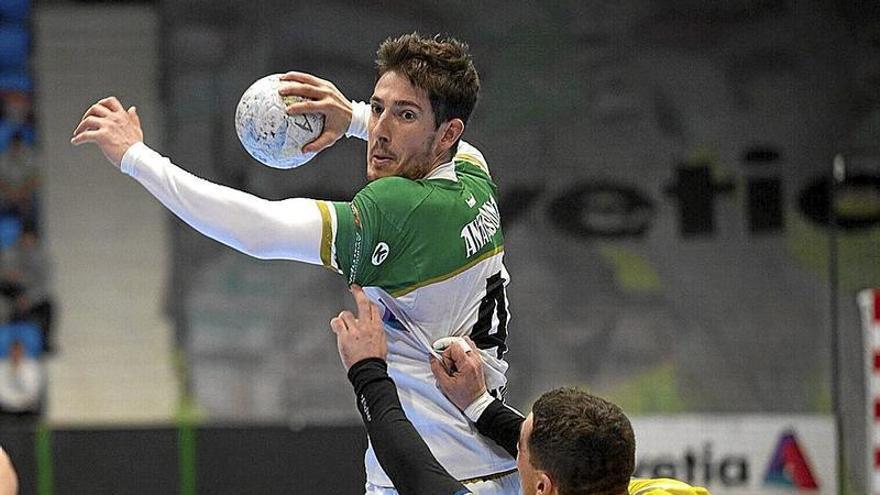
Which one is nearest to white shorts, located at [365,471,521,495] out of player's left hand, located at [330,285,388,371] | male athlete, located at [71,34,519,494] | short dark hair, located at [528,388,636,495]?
male athlete, located at [71,34,519,494]

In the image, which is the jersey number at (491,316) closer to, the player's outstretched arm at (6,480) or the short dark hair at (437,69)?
the short dark hair at (437,69)

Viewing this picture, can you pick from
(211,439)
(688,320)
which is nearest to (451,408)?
(211,439)

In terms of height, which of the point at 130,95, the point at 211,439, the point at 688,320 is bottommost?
the point at 211,439

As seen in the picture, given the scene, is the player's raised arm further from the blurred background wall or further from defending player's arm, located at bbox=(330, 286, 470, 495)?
the blurred background wall

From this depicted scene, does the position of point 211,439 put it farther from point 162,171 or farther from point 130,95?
point 162,171

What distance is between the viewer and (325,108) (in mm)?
3330

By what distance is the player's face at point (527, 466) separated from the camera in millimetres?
2857

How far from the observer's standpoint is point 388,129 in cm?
318

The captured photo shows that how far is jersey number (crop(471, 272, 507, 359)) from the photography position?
130 inches

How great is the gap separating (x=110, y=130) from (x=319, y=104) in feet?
1.69

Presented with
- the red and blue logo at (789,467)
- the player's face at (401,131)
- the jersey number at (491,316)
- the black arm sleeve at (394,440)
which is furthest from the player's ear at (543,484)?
the red and blue logo at (789,467)

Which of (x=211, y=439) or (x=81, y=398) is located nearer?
(x=211, y=439)

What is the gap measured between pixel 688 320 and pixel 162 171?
5660 millimetres

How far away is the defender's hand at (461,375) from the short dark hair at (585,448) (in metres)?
0.38
